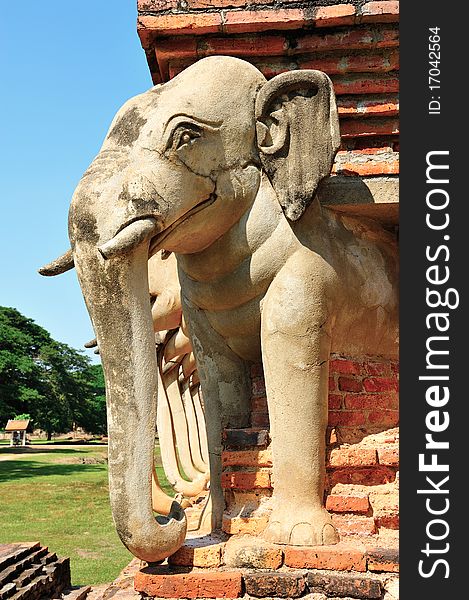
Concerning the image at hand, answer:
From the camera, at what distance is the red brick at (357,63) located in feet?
11.0

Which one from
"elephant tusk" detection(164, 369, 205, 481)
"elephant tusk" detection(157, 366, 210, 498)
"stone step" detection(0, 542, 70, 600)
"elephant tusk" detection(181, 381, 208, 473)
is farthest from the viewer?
"elephant tusk" detection(181, 381, 208, 473)

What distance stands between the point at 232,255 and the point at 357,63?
3.57 feet

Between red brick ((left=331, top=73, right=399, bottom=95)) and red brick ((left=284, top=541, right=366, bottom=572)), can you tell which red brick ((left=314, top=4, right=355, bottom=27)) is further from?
red brick ((left=284, top=541, right=366, bottom=572))

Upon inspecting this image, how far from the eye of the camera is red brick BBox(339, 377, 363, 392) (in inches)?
132

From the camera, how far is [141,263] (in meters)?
2.79

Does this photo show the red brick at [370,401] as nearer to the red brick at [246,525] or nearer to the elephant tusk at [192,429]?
the red brick at [246,525]

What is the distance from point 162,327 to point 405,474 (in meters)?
4.18

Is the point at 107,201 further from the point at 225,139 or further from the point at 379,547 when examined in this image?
the point at 379,547

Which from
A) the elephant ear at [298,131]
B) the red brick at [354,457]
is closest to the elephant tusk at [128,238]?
the elephant ear at [298,131]

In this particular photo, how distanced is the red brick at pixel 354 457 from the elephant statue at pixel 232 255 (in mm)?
147

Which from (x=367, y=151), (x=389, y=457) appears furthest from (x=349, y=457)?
(x=367, y=151)

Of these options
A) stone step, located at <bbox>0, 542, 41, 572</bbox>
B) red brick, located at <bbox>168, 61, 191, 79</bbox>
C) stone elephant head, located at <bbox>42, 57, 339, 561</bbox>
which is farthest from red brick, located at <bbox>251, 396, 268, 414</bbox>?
stone step, located at <bbox>0, 542, 41, 572</bbox>

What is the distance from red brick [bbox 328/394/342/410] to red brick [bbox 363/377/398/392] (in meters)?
0.16

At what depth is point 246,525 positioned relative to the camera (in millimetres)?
3188
